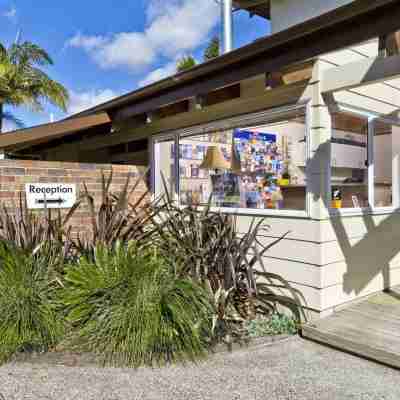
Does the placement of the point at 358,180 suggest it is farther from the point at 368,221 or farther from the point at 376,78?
the point at 376,78

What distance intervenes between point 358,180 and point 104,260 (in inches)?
121

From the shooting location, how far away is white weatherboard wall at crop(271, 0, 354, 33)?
864cm

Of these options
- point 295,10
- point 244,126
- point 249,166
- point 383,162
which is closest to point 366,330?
point 383,162

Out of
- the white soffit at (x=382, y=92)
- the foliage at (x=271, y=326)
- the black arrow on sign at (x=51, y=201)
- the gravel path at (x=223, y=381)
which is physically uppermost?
the white soffit at (x=382, y=92)

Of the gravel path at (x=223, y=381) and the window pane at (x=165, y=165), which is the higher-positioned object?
the window pane at (x=165, y=165)

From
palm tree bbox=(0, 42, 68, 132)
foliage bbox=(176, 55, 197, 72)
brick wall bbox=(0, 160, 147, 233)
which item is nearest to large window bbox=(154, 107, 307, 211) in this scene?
brick wall bbox=(0, 160, 147, 233)

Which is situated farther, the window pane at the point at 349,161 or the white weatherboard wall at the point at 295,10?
the white weatherboard wall at the point at 295,10

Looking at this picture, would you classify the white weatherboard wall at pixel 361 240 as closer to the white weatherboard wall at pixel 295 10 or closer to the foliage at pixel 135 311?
the foliage at pixel 135 311

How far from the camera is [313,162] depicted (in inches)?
169

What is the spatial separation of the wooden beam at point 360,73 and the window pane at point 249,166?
0.47 m

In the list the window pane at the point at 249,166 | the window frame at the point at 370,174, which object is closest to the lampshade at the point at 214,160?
the window pane at the point at 249,166

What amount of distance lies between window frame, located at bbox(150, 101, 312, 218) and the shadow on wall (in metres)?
0.25

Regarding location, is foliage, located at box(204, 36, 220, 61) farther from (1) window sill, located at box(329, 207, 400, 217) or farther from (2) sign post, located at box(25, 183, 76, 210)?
(1) window sill, located at box(329, 207, 400, 217)

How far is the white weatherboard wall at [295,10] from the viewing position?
8.64 meters
